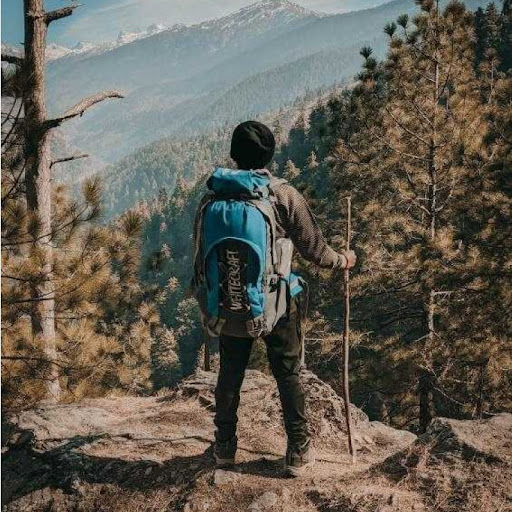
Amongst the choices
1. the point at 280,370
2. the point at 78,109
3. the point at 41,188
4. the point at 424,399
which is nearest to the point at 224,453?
the point at 280,370

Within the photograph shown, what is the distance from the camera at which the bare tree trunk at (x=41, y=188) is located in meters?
5.03

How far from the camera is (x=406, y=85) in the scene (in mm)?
9711

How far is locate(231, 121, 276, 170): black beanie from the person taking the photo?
3061 mm

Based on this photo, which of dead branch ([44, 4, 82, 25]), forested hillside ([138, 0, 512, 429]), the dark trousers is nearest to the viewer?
the dark trousers

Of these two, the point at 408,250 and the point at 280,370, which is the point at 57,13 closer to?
the point at 280,370

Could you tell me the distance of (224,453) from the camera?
11.6ft

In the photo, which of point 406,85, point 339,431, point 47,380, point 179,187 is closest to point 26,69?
point 47,380

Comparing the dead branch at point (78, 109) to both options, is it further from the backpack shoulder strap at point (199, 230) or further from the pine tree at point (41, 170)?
the backpack shoulder strap at point (199, 230)

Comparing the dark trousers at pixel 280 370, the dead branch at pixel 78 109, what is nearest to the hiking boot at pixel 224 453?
the dark trousers at pixel 280 370

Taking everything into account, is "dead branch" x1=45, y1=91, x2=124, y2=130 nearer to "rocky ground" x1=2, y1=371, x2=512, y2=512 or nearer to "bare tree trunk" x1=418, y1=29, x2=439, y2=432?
"rocky ground" x1=2, y1=371, x2=512, y2=512

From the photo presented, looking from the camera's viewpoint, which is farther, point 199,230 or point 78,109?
point 78,109

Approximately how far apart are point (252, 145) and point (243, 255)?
682 mm

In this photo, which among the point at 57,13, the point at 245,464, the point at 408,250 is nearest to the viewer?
the point at 245,464

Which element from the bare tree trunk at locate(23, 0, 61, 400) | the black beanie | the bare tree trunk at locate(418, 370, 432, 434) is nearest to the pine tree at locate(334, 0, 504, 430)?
the bare tree trunk at locate(418, 370, 432, 434)
